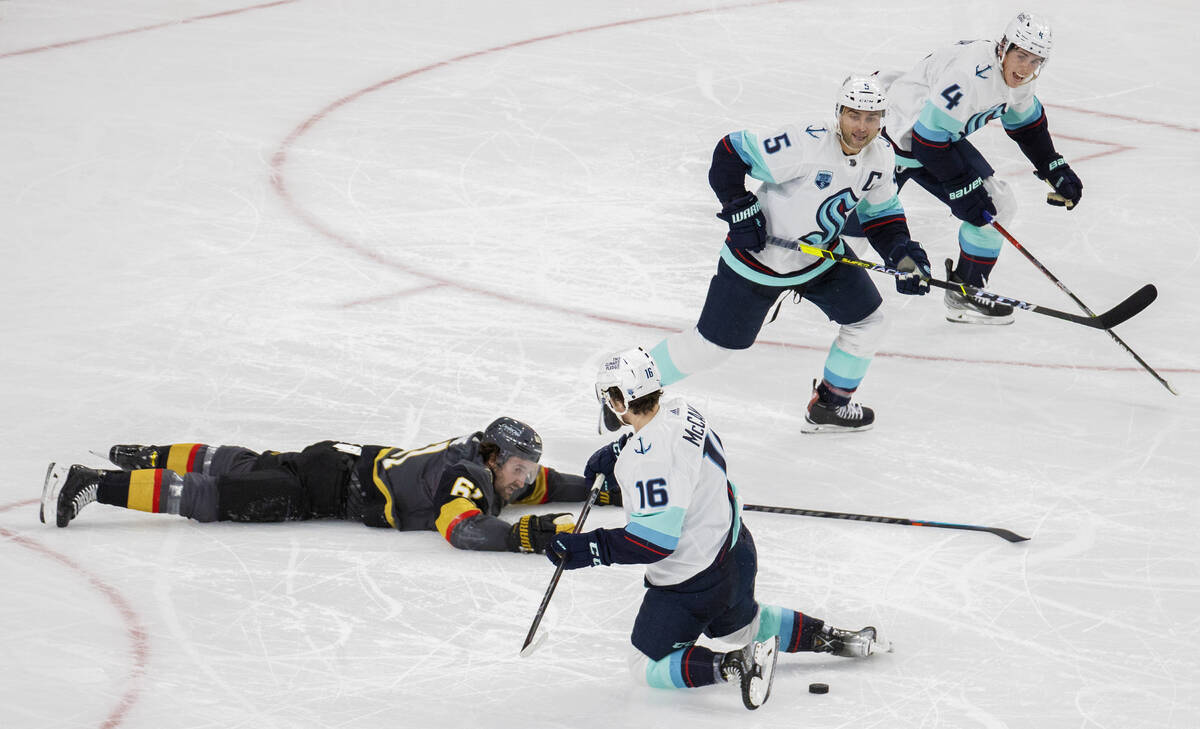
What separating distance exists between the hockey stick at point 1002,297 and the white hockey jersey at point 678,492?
1.38 meters

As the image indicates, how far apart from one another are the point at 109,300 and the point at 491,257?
1581 mm

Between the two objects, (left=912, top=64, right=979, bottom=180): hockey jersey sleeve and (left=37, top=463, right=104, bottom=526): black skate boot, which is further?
(left=912, top=64, right=979, bottom=180): hockey jersey sleeve

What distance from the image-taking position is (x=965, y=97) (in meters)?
5.63

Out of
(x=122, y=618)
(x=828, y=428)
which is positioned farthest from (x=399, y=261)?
(x=122, y=618)

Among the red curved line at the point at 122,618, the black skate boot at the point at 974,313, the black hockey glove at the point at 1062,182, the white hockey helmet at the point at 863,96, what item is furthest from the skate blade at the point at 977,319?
the red curved line at the point at 122,618

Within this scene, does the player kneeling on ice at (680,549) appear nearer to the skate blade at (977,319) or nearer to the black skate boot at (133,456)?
the black skate boot at (133,456)

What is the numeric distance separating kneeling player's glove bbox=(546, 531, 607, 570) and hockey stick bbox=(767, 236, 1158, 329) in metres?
1.65

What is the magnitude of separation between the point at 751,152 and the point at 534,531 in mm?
1396

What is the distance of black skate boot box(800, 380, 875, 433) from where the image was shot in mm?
5125

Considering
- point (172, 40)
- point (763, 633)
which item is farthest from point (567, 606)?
point (172, 40)

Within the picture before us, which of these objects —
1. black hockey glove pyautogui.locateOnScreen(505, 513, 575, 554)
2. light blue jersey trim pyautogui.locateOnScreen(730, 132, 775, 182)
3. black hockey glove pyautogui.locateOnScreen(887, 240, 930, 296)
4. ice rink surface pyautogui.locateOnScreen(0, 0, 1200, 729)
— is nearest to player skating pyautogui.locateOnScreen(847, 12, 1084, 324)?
ice rink surface pyautogui.locateOnScreen(0, 0, 1200, 729)

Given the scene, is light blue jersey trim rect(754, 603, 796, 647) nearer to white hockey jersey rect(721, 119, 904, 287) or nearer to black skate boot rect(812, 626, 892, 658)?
black skate boot rect(812, 626, 892, 658)

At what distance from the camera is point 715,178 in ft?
15.7

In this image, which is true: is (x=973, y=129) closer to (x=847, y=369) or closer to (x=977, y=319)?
(x=977, y=319)
